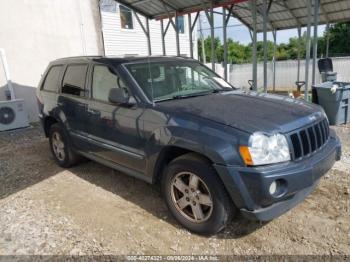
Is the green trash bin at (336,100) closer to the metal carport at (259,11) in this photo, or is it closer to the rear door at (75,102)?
the metal carport at (259,11)

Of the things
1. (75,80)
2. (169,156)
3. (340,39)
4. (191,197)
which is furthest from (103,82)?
(340,39)

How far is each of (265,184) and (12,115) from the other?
8.26 metres

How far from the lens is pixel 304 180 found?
Answer: 2.57 m

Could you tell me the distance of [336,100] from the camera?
6586mm

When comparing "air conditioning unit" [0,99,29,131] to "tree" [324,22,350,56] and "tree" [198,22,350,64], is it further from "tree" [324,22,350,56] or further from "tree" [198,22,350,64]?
"tree" [324,22,350,56]

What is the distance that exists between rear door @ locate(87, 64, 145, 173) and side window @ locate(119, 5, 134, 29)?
34.3 feet

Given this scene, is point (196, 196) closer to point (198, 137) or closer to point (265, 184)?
point (198, 137)

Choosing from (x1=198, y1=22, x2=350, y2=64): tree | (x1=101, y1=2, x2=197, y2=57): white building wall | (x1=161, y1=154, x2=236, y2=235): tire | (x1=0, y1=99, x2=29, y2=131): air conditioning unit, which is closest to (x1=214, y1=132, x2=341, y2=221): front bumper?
(x1=161, y1=154, x2=236, y2=235): tire

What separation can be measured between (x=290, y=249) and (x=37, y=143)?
6.26m

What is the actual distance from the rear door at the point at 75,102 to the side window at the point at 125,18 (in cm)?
974

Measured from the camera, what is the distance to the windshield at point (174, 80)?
11.3ft

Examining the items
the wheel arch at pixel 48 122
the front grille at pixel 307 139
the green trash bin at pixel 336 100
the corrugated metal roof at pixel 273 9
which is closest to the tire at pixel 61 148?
the wheel arch at pixel 48 122

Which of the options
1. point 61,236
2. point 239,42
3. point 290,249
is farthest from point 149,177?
point 239,42

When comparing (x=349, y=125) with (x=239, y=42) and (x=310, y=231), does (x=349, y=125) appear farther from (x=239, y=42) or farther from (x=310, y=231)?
(x=239, y=42)
